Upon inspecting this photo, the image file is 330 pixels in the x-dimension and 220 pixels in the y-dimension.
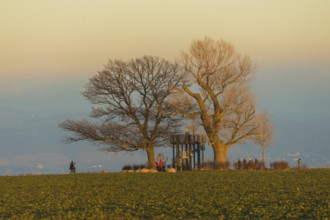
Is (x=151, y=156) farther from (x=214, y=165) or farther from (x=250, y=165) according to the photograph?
(x=250, y=165)

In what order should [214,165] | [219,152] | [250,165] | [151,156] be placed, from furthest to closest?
[151,156]
[219,152]
[214,165]
[250,165]

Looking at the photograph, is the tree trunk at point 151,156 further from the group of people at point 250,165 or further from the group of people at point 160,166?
the group of people at point 250,165

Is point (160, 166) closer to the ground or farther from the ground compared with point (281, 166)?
farther from the ground

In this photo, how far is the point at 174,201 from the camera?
1385 inches

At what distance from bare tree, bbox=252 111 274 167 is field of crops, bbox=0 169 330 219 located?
3649cm

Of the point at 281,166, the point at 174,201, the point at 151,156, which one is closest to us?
the point at 174,201

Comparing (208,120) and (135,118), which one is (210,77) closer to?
(208,120)

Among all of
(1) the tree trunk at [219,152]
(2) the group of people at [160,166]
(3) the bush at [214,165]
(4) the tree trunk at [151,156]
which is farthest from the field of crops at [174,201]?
A: (4) the tree trunk at [151,156]

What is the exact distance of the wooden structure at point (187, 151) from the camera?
82.0m

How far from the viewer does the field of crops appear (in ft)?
98.7

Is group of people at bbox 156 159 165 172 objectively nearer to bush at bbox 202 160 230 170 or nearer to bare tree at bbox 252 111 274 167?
bush at bbox 202 160 230 170

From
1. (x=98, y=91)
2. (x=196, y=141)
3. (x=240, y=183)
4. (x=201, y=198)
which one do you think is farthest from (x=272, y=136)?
(x=201, y=198)

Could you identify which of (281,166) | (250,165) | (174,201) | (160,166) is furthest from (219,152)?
(174,201)

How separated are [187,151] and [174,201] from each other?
4761cm
